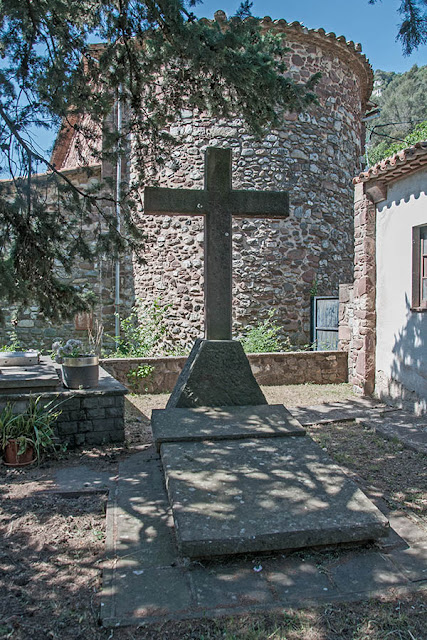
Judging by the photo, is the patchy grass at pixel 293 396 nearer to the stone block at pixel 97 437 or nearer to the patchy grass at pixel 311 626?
the stone block at pixel 97 437

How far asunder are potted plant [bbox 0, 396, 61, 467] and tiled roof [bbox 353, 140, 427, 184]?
525 cm

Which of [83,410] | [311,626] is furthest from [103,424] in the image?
[311,626]

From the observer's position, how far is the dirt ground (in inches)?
82.2

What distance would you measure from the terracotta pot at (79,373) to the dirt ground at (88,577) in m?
0.83

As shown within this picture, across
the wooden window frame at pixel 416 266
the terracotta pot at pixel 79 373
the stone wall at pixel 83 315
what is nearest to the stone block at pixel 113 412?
the terracotta pot at pixel 79 373

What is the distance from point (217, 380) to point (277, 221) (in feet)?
21.9

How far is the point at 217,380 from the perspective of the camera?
4.40 m

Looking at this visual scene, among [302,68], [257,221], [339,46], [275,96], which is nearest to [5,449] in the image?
[275,96]

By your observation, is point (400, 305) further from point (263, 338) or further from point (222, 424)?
point (222, 424)

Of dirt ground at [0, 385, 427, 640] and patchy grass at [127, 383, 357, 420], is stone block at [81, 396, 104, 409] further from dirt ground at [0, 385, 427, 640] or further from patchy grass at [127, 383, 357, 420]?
patchy grass at [127, 383, 357, 420]

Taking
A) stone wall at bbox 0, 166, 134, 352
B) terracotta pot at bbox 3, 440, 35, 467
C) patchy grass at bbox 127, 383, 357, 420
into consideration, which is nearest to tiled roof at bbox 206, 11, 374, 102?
stone wall at bbox 0, 166, 134, 352

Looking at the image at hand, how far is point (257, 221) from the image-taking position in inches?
406

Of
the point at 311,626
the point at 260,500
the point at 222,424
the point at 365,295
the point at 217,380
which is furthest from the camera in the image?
the point at 365,295

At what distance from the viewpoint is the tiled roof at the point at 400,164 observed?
616 cm
